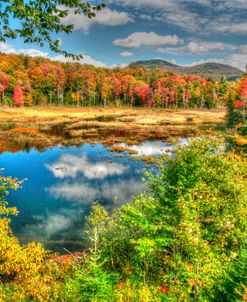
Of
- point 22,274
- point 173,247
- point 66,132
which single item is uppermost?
point 173,247

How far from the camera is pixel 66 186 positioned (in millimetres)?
37031

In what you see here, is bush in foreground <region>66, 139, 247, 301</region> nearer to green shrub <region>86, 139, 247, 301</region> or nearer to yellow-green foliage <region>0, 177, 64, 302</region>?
green shrub <region>86, 139, 247, 301</region>

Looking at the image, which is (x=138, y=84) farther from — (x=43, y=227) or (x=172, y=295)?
(x=172, y=295)

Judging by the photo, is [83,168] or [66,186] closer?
[66,186]

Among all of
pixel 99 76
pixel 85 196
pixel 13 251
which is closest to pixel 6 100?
pixel 99 76

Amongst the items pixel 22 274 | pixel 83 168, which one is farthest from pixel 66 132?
pixel 22 274

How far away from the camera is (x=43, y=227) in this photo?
2656cm

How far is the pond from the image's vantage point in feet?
85.0

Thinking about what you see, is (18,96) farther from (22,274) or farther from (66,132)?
(22,274)

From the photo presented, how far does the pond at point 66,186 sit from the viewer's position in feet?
85.0

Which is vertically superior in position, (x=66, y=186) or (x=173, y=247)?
(x=173, y=247)

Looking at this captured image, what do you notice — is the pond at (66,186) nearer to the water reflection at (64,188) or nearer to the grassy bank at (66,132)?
the water reflection at (64,188)

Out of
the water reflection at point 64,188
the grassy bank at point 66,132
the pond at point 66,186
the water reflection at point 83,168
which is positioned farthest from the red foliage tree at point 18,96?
the water reflection at point 83,168

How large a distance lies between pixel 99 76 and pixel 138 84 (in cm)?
2366
